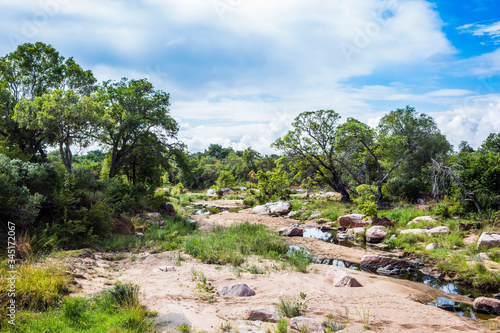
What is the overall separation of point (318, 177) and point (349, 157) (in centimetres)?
383

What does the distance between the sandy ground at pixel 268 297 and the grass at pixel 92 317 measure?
1.55 feet

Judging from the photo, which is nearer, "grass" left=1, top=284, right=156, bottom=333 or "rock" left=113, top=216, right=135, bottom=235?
"grass" left=1, top=284, right=156, bottom=333

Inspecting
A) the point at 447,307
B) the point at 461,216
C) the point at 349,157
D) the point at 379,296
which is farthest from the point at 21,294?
the point at 349,157

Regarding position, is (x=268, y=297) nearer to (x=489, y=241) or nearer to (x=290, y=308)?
(x=290, y=308)

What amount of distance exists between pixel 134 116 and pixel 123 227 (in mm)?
10430

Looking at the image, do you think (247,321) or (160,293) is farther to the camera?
(160,293)

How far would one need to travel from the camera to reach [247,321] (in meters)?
5.39

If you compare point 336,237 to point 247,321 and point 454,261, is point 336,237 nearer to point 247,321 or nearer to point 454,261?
point 454,261

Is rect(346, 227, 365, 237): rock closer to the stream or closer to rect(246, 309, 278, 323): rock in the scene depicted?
the stream

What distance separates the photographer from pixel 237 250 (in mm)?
10961

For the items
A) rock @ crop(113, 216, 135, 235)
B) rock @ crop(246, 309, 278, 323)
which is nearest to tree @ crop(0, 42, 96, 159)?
rock @ crop(113, 216, 135, 235)

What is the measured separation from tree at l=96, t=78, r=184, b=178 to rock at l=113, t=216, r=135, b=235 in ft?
30.6

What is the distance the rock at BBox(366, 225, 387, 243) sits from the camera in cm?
1392

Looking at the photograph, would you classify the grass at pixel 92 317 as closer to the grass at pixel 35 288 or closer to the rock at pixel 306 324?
the grass at pixel 35 288
